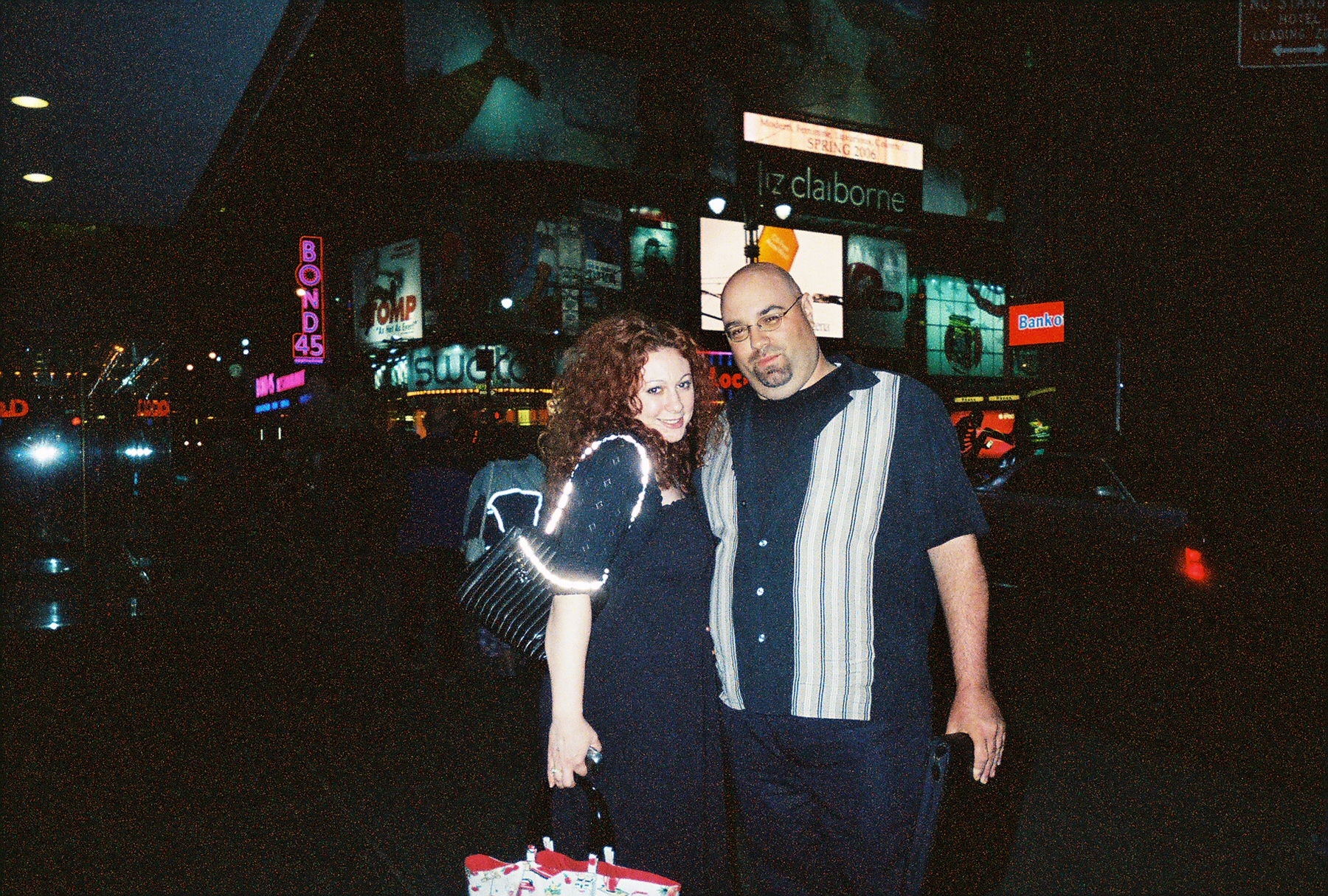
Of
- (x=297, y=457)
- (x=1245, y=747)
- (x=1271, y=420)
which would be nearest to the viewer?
(x=1245, y=747)

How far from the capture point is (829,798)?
7.32 feet

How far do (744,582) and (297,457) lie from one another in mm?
17932

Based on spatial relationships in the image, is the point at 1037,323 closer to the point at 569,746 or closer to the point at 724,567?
the point at 724,567

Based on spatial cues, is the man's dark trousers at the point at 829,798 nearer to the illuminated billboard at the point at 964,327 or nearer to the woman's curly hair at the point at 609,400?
the woman's curly hair at the point at 609,400

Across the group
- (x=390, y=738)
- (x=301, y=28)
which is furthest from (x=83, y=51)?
(x=390, y=738)

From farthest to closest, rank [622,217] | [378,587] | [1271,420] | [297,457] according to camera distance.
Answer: [622,217] → [297,457] → [378,587] → [1271,420]

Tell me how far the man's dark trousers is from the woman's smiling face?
2.73 feet

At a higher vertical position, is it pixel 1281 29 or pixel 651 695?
pixel 1281 29

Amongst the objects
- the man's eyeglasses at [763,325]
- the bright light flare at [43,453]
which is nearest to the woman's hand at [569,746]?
the man's eyeglasses at [763,325]

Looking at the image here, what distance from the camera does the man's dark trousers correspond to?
2.19 metres

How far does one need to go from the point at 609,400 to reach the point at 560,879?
1233 millimetres

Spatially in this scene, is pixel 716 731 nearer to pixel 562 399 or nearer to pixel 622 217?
pixel 562 399

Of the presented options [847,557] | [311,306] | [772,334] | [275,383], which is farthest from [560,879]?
[275,383]

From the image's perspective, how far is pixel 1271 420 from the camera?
18.7ft
